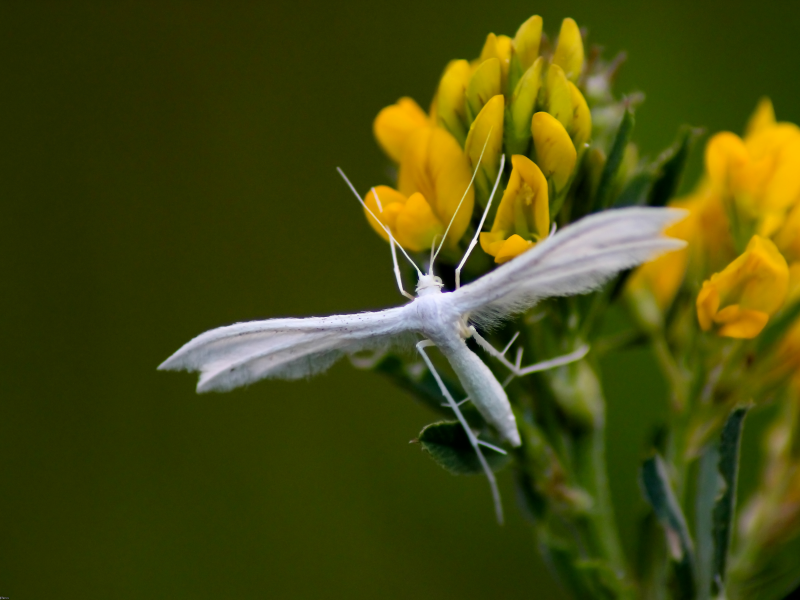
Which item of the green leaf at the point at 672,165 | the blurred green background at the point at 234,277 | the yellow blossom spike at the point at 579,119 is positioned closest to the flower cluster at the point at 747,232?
the green leaf at the point at 672,165

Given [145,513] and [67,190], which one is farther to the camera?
[67,190]

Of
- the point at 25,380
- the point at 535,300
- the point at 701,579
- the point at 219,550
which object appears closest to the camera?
the point at 535,300

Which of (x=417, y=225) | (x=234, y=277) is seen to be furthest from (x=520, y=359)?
(x=234, y=277)

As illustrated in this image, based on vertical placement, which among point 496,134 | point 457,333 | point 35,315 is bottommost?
point 457,333

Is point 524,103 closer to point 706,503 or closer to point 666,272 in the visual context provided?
point 666,272

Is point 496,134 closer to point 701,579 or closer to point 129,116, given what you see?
point 701,579

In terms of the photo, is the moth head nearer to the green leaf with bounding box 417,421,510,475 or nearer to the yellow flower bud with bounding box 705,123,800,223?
the green leaf with bounding box 417,421,510,475

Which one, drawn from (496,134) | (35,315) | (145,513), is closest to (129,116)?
(35,315)

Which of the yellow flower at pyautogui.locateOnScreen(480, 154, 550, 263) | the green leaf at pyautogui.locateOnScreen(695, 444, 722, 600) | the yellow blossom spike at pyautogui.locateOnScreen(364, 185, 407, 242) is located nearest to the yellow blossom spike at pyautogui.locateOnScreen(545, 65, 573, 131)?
the yellow flower at pyautogui.locateOnScreen(480, 154, 550, 263)
